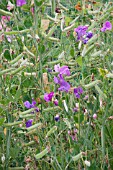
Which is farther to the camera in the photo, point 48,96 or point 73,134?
point 73,134

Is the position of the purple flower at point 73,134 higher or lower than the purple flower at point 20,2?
lower

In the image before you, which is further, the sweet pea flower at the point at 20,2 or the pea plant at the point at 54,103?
the sweet pea flower at the point at 20,2

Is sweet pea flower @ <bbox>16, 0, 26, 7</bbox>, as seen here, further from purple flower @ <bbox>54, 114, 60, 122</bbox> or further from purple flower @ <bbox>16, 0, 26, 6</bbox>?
purple flower @ <bbox>54, 114, 60, 122</bbox>

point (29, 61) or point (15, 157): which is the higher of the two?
point (29, 61)

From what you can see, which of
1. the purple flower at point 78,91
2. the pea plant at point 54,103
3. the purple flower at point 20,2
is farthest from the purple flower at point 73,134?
the purple flower at point 20,2

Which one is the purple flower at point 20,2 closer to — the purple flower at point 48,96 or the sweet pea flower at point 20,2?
the sweet pea flower at point 20,2

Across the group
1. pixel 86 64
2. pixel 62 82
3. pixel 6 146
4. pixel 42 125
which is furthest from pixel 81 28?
pixel 6 146

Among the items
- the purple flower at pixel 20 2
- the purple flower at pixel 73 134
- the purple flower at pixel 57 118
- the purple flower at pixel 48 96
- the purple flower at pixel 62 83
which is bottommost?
the purple flower at pixel 73 134

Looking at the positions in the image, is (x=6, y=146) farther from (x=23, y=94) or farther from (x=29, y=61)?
(x=29, y=61)

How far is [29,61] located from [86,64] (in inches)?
8.9

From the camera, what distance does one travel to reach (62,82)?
1.65 metres

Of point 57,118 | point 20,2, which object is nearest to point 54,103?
point 57,118

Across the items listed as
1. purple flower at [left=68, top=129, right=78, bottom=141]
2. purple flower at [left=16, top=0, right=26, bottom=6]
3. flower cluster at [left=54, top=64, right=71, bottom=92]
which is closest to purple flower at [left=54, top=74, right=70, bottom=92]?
flower cluster at [left=54, top=64, right=71, bottom=92]

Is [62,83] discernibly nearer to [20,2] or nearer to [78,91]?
[78,91]
